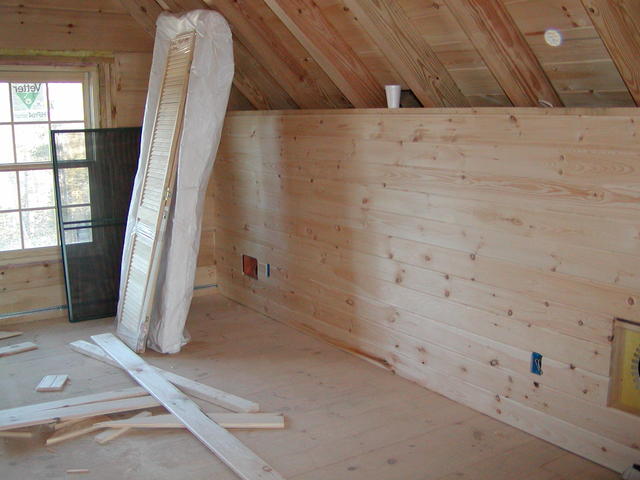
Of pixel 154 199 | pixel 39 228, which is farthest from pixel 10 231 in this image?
pixel 154 199

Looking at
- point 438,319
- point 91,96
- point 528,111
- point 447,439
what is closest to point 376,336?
point 438,319

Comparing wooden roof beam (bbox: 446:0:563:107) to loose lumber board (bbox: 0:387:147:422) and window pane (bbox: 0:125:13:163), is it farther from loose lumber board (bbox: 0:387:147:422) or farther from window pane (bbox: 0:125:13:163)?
window pane (bbox: 0:125:13:163)

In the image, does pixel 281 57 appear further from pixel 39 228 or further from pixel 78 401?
pixel 78 401

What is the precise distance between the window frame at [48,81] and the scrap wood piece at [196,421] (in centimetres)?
108

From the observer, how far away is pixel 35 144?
15.6 ft

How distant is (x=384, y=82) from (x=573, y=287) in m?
1.55

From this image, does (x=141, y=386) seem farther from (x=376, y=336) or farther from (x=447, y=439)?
(x=447, y=439)

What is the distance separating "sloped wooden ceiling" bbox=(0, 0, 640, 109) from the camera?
2672mm

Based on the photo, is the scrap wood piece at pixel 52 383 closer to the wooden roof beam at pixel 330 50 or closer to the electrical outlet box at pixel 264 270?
the electrical outlet box at pixel 264 270

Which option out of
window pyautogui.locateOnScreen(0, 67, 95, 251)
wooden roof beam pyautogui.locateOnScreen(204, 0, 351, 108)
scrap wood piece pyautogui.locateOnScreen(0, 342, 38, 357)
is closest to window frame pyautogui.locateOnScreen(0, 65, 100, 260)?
window pyautogui.locateOnScreen(0, 67, 95, 251)

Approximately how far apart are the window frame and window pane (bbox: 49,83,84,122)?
0.03 metres

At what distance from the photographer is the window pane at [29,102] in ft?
15.2

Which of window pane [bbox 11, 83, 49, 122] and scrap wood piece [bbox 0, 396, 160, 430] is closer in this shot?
scrap wood piece [bbox 0, 396, 160, 430]

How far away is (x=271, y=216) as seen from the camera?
185 inches
